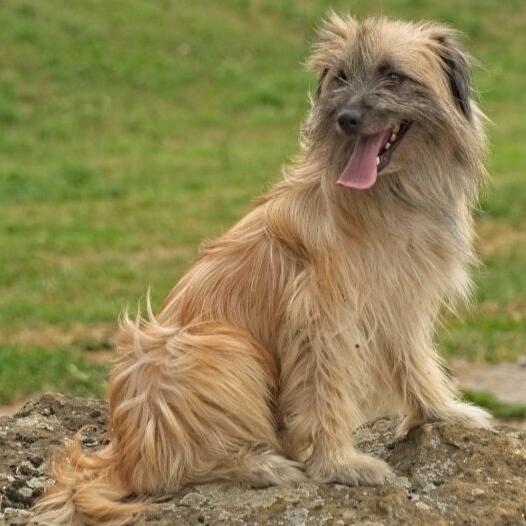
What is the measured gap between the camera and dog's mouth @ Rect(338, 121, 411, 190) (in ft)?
16.9

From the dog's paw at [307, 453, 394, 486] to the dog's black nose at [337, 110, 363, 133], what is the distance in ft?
4.53

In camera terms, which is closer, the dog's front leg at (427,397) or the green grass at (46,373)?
the dog's front leg at (427,397)

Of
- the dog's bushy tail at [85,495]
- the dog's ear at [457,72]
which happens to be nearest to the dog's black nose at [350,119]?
the dog's ear at [457,72]

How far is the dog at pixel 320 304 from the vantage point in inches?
203

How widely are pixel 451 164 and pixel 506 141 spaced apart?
15.5m

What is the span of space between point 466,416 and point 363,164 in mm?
1364

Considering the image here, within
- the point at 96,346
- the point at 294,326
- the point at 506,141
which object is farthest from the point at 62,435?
the point at 506,141

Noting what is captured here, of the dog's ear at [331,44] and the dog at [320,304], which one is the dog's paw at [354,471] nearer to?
the dog at [320,304]

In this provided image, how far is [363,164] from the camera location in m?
5.20

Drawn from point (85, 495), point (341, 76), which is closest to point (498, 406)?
point (341, 76)

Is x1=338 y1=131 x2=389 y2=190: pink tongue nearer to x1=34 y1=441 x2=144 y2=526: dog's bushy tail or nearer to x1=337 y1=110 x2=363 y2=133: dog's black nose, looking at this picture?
x1=337 y1=110 x2=363 y2=133: dog's black nose

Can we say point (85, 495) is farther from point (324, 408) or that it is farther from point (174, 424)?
point (324, 408)

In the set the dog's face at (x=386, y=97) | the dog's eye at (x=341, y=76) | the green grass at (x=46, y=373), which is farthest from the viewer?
the green grass at (x=46, y=373)

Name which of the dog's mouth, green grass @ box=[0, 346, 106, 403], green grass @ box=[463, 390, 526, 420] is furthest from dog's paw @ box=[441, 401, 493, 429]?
green grass @ box=[0, 346, 106, 403]
